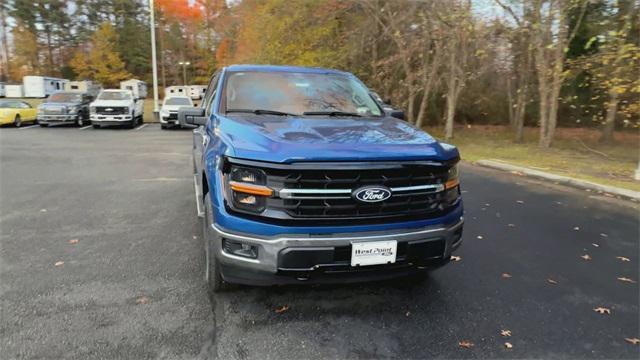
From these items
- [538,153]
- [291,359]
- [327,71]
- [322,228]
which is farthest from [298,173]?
[538,153]

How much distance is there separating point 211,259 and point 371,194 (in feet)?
4.40

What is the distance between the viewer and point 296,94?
14.2 ft

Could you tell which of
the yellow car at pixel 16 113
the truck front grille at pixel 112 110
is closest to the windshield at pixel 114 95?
the truck front grille at pixel 112 110

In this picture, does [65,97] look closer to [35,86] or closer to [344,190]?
[344,190]

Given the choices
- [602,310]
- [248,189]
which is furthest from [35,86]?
[602,310]

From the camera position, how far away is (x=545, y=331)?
126 inches

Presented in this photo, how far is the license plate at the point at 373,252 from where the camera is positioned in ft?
9.49

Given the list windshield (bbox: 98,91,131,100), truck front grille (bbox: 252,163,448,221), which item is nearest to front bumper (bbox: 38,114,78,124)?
windshield (bbox: 98,91,131,100)

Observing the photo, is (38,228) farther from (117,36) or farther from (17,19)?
(17,19)

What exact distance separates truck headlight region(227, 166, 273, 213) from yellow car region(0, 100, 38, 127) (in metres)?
21.8

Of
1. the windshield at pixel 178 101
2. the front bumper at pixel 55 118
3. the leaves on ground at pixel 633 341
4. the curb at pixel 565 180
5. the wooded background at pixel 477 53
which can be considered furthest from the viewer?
the windshield at pixel 178 101

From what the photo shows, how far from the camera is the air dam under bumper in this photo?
283 centimetres

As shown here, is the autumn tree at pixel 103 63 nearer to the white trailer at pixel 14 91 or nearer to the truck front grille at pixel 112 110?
the white trailer at pixel 14 91

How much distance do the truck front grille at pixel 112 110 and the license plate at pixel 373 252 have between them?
66.9 feet
